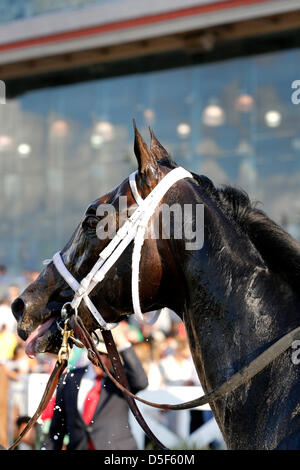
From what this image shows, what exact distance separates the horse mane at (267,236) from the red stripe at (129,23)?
10991mm

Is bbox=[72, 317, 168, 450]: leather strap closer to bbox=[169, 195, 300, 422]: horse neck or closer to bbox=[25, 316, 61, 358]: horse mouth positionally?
bbox=[25, 316, 61, 358]: horse mouth

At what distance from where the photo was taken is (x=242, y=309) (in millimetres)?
2518

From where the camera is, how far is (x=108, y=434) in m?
5.25

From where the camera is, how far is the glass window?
14125 millimetres

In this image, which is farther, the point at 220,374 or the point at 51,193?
the point at 51,193

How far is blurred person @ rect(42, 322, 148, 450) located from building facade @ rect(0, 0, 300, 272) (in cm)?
823

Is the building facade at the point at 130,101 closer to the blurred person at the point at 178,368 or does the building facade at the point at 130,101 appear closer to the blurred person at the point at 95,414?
the blurred person at the point at 178,368

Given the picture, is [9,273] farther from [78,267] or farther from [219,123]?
[78,267]

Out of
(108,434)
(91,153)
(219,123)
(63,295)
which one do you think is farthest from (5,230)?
(63,295)

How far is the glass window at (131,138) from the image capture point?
14.1 m

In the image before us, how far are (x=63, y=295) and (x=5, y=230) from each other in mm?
15135
